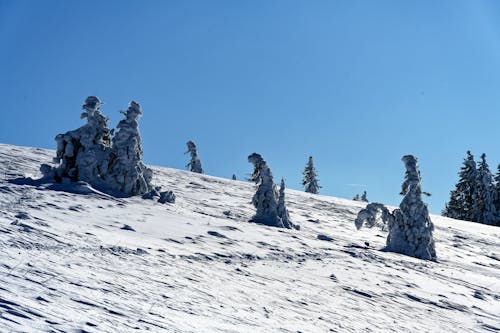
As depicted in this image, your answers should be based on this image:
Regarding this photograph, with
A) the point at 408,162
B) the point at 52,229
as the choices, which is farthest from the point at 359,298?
the point at 408,162

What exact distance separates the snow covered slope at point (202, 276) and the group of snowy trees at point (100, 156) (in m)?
1.20

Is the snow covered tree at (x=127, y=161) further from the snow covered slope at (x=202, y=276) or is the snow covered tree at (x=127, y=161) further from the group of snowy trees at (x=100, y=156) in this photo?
the snow covered slope at (x=202, y=276)

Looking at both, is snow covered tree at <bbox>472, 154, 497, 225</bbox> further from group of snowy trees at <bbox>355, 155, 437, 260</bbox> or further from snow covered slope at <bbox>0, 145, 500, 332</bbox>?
group of snowy trees at <bbox>355, 155, 437, 260</bbox>

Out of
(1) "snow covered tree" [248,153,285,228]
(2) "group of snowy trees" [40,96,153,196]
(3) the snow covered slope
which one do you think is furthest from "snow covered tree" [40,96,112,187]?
(1) "snow covered tree" [248,153,285,228]

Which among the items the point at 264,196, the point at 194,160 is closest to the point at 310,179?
the point at 194,160

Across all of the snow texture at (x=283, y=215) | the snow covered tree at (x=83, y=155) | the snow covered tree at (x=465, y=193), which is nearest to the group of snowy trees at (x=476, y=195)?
the snow covered tree at (x=465, y=193)

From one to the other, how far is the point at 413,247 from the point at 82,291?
13314 mm

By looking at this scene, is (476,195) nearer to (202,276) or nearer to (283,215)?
(283,215)

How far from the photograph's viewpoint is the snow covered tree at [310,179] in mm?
59438

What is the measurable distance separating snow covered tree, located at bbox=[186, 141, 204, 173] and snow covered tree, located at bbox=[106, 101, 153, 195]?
3315 cm

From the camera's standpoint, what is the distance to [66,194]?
14.9 meters

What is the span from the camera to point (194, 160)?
5191 centimetres

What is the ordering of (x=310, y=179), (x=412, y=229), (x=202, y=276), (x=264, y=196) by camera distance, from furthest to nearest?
1. (x=310, y=179)
2. (x=264, y=196)
3. (x=412, y=229)
4. (x=202, y=276)

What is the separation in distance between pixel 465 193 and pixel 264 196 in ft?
130
